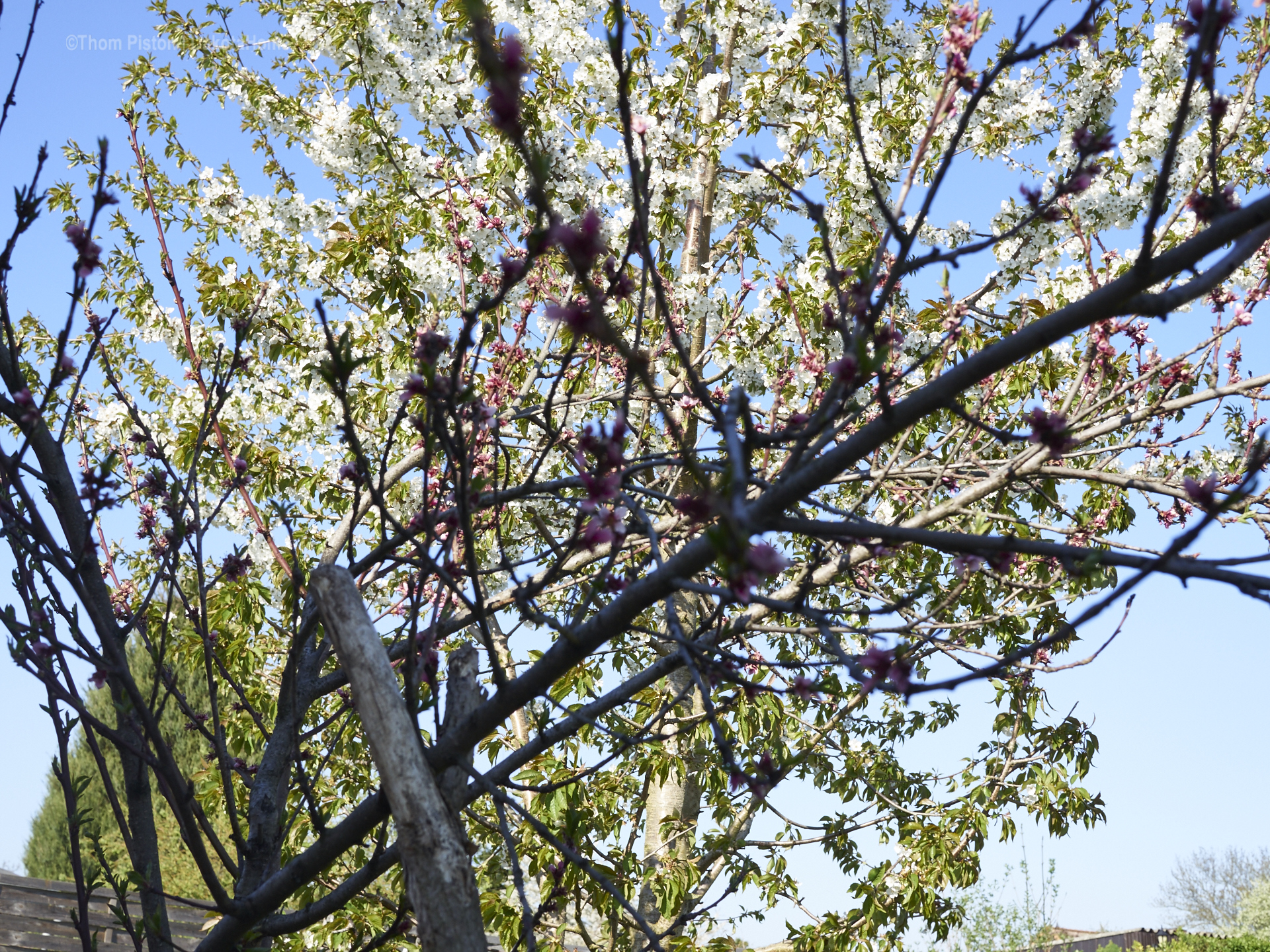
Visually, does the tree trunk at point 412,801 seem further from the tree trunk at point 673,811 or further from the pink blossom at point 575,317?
the tree trunk at point 673,811

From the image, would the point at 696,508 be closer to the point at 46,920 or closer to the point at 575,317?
the point at 575,317

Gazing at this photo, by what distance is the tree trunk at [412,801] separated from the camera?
1.80 meters

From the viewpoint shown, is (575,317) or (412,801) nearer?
(575,317)

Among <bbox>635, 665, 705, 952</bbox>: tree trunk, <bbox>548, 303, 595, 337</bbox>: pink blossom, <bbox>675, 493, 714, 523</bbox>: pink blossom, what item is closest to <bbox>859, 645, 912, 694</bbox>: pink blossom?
<bbox>675, 493, 714, 523</bbox>: pink blossom

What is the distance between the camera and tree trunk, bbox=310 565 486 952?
180 centimetres

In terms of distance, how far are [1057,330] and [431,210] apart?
514 centimetres

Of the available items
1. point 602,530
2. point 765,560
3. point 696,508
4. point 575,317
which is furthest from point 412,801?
point 575,317

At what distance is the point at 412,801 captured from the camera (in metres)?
1.86

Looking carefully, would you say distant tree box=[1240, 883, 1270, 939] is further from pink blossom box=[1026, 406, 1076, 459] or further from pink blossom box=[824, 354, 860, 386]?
pink blossom box=[824, 354, 860, 386]

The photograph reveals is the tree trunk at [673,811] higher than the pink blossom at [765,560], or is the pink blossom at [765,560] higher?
the tree trunk at [673,811]

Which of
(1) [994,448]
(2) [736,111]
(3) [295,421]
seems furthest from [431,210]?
(1) [994,448]

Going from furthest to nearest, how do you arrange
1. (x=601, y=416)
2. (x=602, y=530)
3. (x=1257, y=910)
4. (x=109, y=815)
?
(x=1257, y=910) → (x=109, y=815) → (x=601, y=416) → (x=602, y=530)

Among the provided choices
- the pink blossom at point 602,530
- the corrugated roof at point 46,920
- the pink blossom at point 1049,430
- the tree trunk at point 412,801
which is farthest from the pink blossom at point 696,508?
the corrugated roof at point 46,920

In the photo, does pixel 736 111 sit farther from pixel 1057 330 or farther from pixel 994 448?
pixel 1057 330
